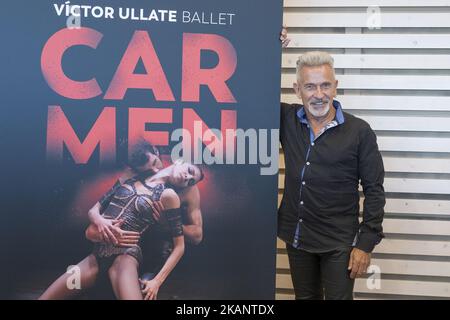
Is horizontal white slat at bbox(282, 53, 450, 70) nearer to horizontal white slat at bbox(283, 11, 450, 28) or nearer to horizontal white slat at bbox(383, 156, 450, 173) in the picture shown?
horizontal white slat at bbox(283, 11, 450, 28)

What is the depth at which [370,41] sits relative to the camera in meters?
2.75

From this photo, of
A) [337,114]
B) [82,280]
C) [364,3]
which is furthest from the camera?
[364,3]

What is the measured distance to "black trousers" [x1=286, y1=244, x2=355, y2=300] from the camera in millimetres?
2133

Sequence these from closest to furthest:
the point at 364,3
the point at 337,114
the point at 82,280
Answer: the point at 82,280
the point at 337,114
the point at 364,3

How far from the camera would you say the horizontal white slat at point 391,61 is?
8.93 feet

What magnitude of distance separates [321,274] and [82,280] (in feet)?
3.60

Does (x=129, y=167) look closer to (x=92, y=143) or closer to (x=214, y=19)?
(x=92, y=143)

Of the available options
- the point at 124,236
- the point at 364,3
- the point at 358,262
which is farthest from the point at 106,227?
the point at 364,3

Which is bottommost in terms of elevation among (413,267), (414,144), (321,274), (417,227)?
(413,267)

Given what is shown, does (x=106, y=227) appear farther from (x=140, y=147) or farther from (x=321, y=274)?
(x=321, y=274)

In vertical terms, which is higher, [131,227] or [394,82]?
[394,82]

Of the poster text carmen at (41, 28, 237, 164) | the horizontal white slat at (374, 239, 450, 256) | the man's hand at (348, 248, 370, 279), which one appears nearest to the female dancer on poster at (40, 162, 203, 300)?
the poster text carmen at (41, 28, 237, 164)

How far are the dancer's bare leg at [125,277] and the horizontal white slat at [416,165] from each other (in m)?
1.60

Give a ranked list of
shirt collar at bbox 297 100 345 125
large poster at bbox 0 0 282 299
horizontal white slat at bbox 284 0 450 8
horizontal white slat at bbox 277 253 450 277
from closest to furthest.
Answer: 1. large poster at bbox 0 0 282 299
2. shirt collar at bbox 297 100 345 125
3. horizontal white slat at bbox 284 0 450 8
4. horizontal white slat at bbox 277 253 450 277
